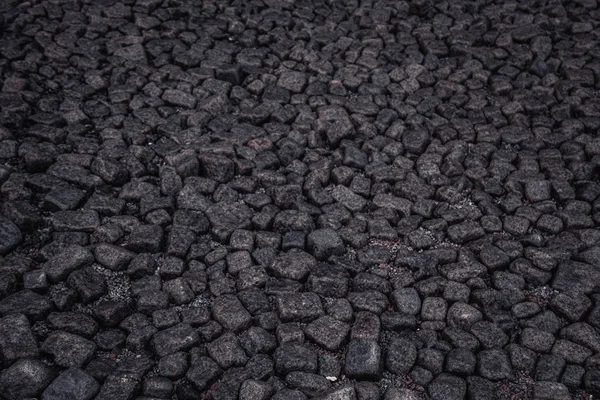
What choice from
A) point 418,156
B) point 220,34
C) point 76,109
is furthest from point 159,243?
point 220,34

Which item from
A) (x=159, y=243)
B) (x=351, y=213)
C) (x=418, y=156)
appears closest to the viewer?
(x=159, y=243)

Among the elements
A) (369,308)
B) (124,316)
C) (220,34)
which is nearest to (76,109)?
(220,34)

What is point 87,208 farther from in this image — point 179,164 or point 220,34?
point 220,34

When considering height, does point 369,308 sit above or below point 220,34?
below

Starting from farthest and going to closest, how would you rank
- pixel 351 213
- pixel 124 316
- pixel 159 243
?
pixel 351 213, pixel 159 243, pixel 124 316

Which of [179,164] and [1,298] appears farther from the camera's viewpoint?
[179,164]

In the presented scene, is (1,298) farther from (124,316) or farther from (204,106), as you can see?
(204,106)
